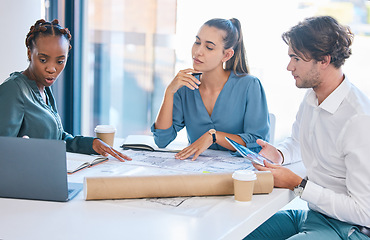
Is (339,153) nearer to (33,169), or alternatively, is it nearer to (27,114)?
(33,169)

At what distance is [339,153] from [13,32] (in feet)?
7.86

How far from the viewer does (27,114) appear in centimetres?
171

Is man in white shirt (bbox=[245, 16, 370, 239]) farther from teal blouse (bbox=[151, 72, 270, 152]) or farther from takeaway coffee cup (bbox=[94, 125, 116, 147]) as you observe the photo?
takeaway coffee cup (bbox=[94, 125, 116, 147])

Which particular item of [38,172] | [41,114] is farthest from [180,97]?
[38,172]

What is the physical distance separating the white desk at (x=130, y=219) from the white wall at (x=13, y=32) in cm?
193

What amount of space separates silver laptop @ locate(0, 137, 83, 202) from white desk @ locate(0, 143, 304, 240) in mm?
26

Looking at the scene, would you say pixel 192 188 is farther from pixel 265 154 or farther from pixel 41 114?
pixel 41 114

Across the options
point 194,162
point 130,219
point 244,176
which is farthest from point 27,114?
point 244,176

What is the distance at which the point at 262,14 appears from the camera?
390 cm

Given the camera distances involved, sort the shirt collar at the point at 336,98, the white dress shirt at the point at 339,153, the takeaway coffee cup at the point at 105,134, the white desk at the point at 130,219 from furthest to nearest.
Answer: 1. the takeaway coffee cup at the point at 105,134
2. the shirt collar at the point at 336,98
3. the white dress shirt at the point at 339,153
4. the white desk at the point at 130,219

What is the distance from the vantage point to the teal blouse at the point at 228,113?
2.12 metres

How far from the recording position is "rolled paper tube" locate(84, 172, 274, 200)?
1.27 m

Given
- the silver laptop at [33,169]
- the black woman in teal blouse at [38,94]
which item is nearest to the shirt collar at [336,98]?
the black woman in teal blouse at [38,94]

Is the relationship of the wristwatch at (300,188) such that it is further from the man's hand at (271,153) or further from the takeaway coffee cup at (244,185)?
the man's hand at (271,153)
